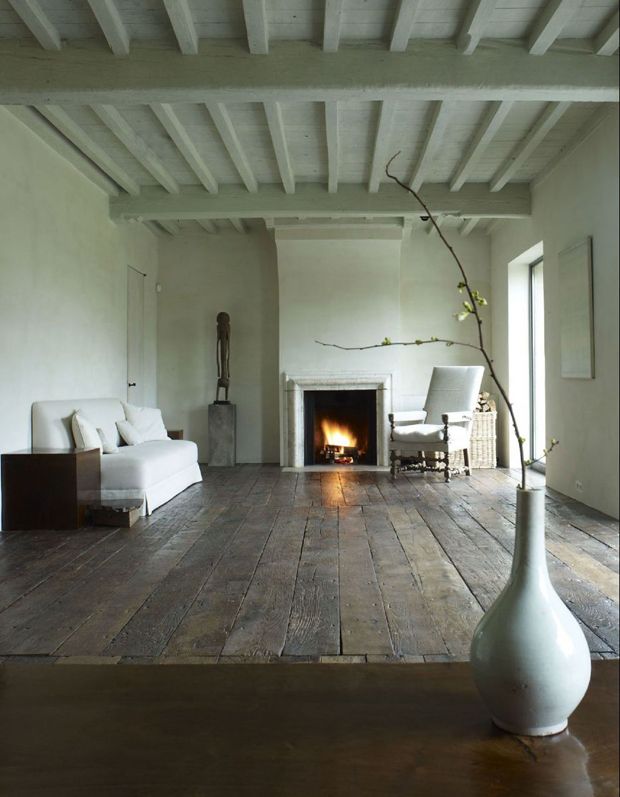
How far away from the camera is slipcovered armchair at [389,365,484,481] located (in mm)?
4707

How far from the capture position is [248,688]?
56 cm

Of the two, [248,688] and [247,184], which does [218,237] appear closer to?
[247,184]

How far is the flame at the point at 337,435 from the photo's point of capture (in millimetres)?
5969

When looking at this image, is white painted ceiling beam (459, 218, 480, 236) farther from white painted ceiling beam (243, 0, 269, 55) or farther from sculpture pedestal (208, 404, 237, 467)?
white painted ceiling beam (243, 0, 269, 55)

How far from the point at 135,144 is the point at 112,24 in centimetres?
126

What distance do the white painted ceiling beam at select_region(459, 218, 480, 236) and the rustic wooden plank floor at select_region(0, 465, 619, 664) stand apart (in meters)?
2.69

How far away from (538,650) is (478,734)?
8cm

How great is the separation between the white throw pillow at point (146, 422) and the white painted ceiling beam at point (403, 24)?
3061 millimetres

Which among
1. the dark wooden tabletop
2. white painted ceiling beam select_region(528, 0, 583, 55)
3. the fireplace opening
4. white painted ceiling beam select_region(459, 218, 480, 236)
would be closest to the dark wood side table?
the dark wooden tabletop

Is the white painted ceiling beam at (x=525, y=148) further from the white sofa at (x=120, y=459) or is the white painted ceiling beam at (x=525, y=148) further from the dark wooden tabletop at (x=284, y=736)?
the dark wooden tabletop at (x=284, y=736)

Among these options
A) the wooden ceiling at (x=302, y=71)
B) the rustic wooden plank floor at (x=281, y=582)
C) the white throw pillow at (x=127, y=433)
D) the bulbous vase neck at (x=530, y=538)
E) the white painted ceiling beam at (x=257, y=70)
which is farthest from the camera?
the white throw pillow at (x=127, y=433)

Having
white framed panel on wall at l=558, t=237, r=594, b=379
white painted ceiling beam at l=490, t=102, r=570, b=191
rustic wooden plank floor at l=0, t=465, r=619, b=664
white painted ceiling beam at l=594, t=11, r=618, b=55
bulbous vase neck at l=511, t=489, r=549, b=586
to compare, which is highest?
white painted ceiling beam at l=490, t=102, r=570, b=191

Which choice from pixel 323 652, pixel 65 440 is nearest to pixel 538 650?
pixel 323 652

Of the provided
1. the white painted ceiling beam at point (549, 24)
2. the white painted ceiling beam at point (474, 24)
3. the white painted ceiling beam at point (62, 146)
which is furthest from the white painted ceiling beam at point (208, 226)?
the white painted ceiling beam at point (549, 24)
